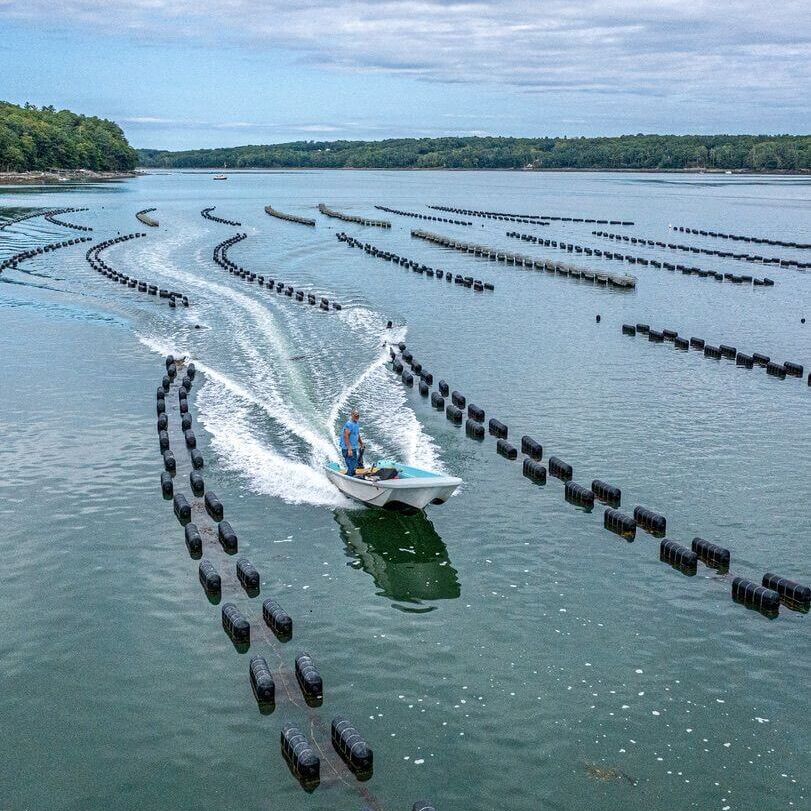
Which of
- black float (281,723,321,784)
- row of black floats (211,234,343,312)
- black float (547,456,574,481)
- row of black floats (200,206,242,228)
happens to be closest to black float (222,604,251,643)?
black float (281,723,321,784)

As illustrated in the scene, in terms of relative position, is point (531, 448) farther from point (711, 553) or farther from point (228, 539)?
point (228, 539)

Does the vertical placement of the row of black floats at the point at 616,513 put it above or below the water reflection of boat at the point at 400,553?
above

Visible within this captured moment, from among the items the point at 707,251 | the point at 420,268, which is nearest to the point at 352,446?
the point at 420,268

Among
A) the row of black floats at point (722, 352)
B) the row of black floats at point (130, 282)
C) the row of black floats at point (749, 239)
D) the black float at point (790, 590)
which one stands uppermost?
the row of black floats at point (749, 239)

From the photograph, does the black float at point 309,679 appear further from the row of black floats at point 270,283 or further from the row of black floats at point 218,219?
the row of black floats at point 218,219

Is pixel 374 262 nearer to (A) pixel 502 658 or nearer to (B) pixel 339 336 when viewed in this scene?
(B) pixel 339 336

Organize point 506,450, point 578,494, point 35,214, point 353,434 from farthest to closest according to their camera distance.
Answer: point 35,214
point 506,450
point 578,494
point 353,434

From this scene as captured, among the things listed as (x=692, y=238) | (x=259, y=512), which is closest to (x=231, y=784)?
(x=259, y=512)

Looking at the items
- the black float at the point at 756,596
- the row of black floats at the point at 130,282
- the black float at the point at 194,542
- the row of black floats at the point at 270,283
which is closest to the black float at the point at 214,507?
the black float at the point at 194,542
